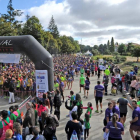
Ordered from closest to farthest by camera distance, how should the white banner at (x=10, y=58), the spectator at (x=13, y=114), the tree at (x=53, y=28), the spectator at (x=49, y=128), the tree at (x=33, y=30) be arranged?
the spectator at (x=49, y=128), the spectator at (x=13, y=114), the white banner at (x=10, y=58), the tree at (x=33, y=30), the tree at (x=53, y=28)

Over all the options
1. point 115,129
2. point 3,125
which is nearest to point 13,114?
point 3,125

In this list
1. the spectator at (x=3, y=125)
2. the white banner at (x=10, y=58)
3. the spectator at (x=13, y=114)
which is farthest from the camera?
the white banner at (x=10, y=58)

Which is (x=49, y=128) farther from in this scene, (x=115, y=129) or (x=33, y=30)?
(x=33, y=30)

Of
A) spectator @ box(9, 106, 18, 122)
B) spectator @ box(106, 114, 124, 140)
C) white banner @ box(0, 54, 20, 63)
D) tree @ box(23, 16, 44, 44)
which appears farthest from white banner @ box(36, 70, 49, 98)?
tree @ box(23, 16, 44, 44)

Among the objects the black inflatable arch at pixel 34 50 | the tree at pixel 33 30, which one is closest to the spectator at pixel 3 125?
the black inflatable arch at pixel 34 50

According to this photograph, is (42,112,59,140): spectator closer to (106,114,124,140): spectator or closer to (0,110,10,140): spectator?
(0,110,10,140): spectator

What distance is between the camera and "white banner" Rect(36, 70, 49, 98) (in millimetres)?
9508

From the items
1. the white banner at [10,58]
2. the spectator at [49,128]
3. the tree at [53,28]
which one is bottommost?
the spectator at [49,128]

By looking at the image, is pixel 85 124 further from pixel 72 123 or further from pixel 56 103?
pixel 56 103

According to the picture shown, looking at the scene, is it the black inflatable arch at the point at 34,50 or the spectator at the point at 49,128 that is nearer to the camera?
the spectator at the point at 49,128

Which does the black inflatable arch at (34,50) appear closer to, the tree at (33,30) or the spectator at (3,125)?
the spectator at (3,125)

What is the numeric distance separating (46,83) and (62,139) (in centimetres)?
431

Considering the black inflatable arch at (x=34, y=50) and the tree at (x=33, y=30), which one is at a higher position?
the tree at (x=33, y=30)

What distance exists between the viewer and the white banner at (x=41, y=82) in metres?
9.51
